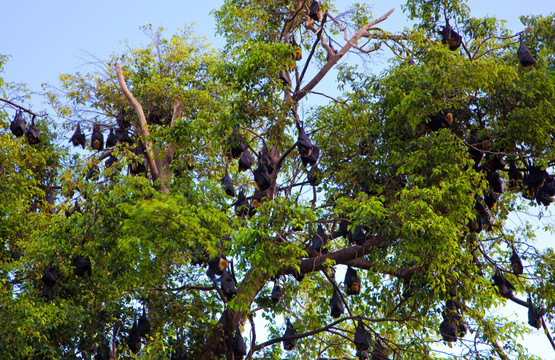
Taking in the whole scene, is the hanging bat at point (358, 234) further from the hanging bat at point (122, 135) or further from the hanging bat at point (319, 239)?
the hanging bat at point (122, 135)

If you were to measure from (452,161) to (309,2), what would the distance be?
5.24 m

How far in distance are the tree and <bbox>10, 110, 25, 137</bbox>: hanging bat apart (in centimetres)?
85

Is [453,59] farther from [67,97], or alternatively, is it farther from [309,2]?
[67,97]

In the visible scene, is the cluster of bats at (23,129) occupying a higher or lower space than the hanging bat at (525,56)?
higher

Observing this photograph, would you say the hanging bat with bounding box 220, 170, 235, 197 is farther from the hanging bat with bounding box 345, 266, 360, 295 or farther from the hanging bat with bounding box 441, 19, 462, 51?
the hanging bat with bounding box 441, 19, 462, 51

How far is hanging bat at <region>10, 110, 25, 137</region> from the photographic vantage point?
13.8 meters

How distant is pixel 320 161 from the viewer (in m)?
11.7

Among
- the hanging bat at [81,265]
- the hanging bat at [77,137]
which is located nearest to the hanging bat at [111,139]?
the hanging bat at [77,137]

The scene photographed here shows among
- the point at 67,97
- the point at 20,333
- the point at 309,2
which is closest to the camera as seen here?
the point at 20,333

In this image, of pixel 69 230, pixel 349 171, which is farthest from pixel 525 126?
pixel 69 230

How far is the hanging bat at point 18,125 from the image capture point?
13.8 metres

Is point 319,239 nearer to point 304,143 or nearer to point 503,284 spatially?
point 304,143

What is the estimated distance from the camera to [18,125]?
13828 mm

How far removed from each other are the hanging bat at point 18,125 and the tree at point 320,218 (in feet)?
2.79
